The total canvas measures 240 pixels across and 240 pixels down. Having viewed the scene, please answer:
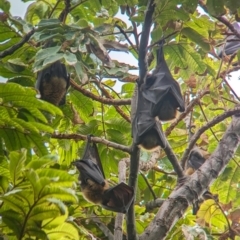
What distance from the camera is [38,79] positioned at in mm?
4066

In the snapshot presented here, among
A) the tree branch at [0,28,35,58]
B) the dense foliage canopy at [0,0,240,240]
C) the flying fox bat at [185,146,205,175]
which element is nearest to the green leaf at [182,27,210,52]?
the dense foliage canopy at [0,0,240,240]

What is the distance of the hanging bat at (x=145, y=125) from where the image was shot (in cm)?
401

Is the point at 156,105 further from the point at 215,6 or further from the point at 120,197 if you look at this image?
the point at 215,6

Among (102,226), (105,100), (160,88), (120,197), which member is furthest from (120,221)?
(160,88)

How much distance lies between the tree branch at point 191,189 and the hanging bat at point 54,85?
4.13 ft

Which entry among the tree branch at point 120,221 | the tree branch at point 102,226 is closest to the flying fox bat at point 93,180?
the tree branch at point 120,221

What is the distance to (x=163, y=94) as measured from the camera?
4484mm

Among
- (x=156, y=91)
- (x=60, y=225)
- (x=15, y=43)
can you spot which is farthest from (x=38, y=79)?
(x=60, y=225)

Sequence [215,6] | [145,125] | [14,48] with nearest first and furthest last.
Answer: [215,6] < [14,48] < [145,125]

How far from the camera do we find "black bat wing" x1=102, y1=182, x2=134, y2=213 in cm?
341

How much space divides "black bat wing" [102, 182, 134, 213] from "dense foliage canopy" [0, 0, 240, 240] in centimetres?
9

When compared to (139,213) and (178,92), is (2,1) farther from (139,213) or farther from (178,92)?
(139,213)

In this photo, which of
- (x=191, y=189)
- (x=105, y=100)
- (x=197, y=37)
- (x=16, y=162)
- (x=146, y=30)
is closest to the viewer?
(x=16, y=162)

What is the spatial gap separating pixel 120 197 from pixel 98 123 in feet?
3.75
